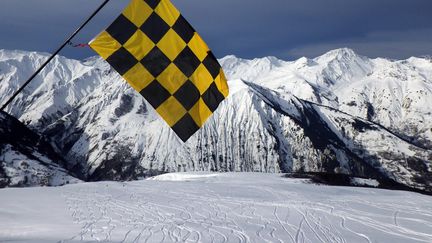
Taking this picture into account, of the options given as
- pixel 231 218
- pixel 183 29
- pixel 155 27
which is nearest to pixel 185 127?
pixel 183 29

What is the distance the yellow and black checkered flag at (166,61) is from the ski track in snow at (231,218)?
692cm

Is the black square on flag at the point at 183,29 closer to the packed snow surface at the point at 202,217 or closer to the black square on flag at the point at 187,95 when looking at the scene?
the black square on flag at the point at 187,95

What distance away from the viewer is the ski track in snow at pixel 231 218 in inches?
782

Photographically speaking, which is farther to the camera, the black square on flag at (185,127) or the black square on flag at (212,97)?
the black square on flag at (212,97)

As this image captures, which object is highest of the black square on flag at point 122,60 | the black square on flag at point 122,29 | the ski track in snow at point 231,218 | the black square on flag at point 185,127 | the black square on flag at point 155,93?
the black square on flag at point 122,29

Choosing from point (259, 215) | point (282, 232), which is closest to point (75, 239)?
point (282, 232)

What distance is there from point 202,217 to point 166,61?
13362 millimetres

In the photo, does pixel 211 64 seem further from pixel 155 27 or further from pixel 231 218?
pixel 231 218

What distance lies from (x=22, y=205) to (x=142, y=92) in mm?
17079

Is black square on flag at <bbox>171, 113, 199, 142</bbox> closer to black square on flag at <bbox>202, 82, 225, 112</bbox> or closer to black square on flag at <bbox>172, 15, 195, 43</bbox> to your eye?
black square on flag at <bbox>202, 82, 225, 112</bbox>

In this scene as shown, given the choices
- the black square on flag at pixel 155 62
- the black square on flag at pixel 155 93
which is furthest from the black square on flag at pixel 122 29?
the black square on flag at pixel 155 93

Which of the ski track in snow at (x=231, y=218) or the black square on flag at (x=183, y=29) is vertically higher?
the black square on flag at (x=183, y=29)

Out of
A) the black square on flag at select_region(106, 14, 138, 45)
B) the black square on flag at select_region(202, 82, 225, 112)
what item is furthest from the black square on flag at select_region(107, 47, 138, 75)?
the black square on flag at select_region(202, 82, 225, 112)

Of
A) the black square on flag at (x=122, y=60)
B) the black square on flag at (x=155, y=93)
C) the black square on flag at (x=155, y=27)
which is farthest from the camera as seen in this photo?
the black square on flag at (x=155, y=93)
